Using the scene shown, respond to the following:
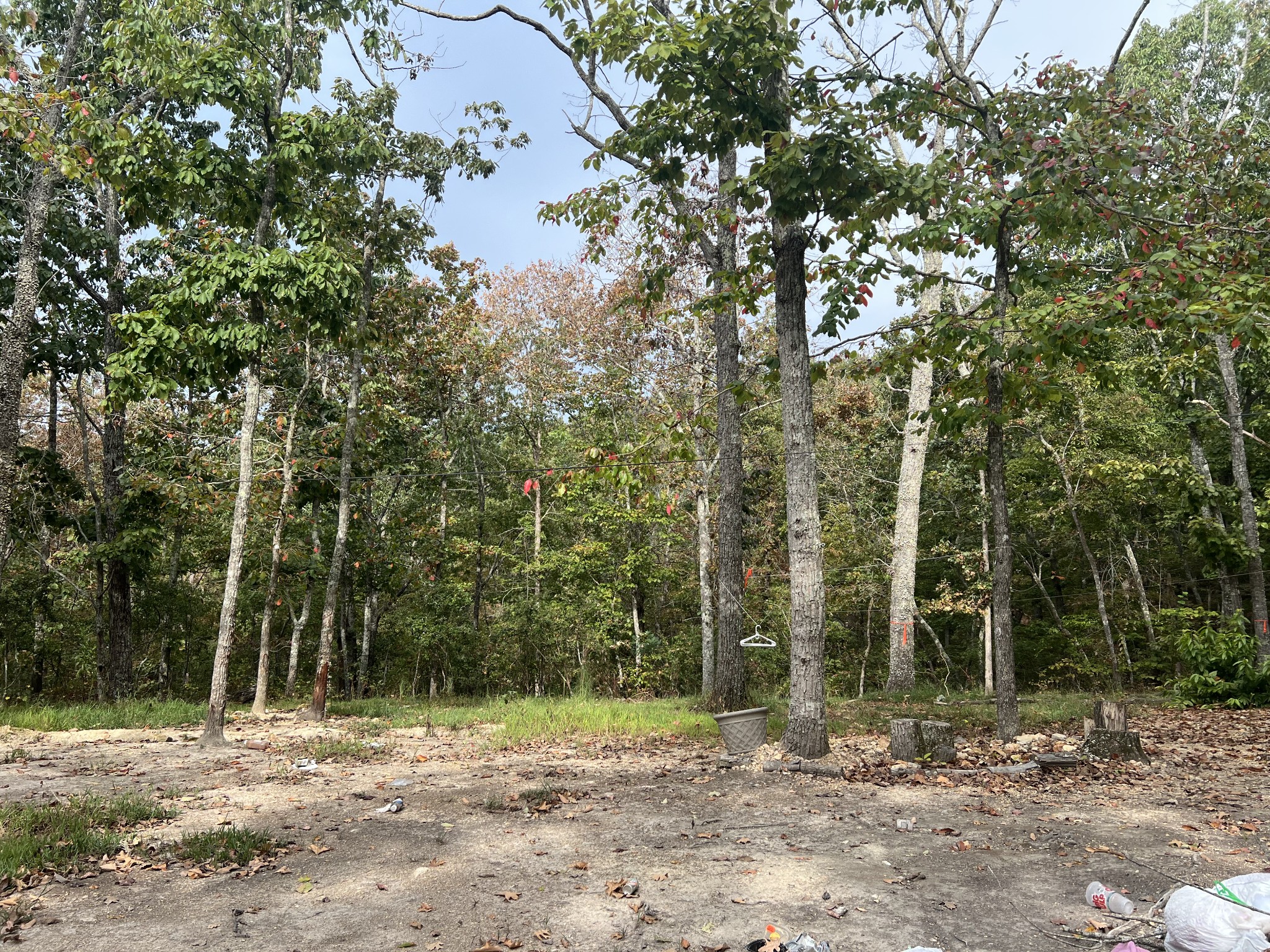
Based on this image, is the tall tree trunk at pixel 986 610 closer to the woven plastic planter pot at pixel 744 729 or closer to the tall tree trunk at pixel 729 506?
the tall tree trunk at pixel 729 506

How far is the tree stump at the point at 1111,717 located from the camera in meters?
7.99

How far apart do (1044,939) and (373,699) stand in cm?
1641

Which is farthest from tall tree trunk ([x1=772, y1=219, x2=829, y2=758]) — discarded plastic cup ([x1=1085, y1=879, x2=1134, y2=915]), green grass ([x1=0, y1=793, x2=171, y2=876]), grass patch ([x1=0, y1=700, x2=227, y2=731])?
grass patch ([x1=0, y1=700, x2=227, y2=731])

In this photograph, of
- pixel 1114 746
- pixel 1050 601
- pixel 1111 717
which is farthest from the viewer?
pixel 1050 601

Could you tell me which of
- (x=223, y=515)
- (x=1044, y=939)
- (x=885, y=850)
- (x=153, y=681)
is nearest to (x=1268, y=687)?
(x=885, y=850)

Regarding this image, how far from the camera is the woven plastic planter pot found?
8.53 meters

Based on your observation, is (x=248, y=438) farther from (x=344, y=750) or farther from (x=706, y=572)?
(x=706, y=572)

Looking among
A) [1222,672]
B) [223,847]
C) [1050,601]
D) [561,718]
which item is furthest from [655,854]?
[1050,601]

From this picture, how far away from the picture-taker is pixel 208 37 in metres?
11.1

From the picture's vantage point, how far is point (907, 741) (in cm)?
807

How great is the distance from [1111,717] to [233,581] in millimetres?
10772

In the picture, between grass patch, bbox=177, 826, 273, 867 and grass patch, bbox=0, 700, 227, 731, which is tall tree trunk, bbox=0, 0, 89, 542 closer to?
grass patch, bbox=0, 700, 227, 731

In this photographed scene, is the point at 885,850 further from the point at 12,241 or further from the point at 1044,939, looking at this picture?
the point at 12,241

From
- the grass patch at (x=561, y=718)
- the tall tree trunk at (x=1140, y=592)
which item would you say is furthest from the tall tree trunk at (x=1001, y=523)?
the tall tree trunk at (x=1140, y=592)
